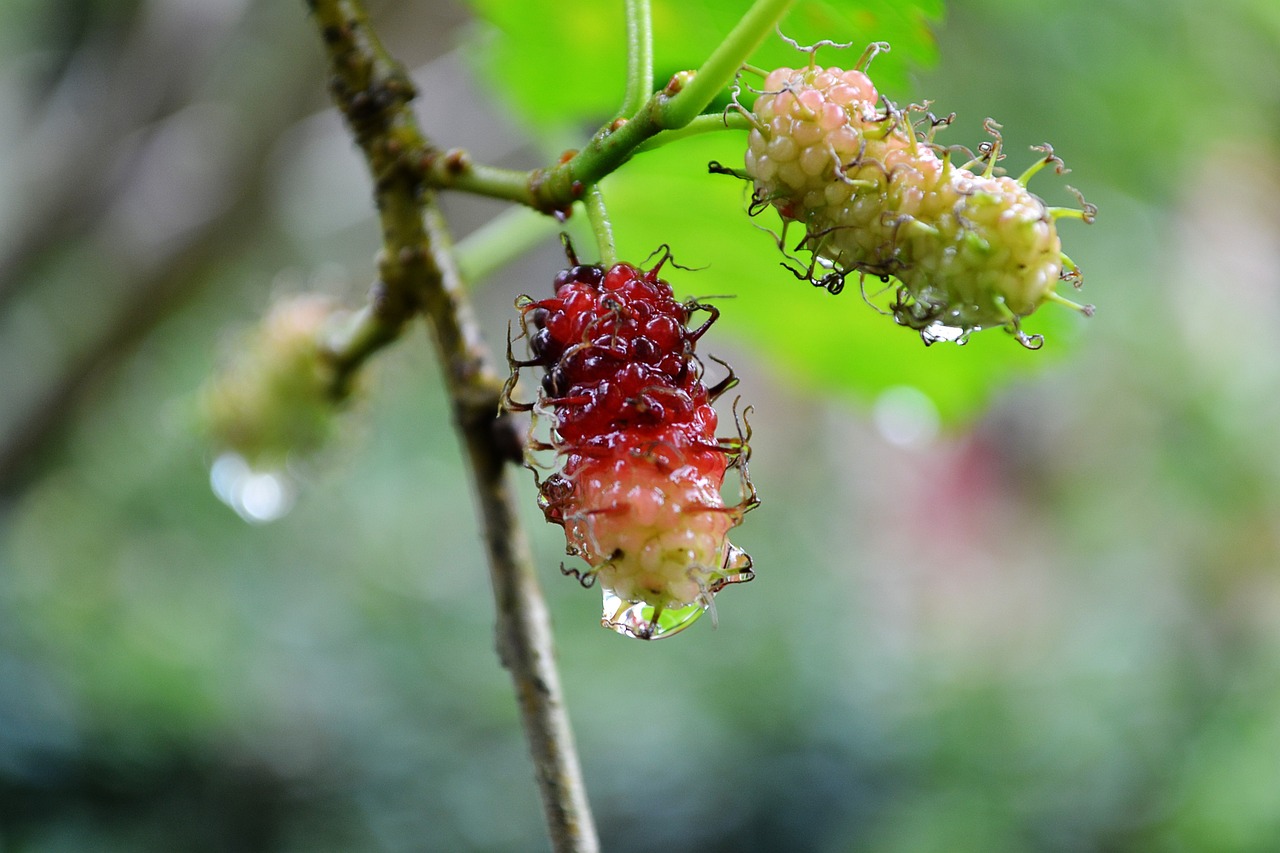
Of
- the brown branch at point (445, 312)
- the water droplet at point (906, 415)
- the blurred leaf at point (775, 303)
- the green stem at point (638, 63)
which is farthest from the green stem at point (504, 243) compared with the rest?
the water droplet at point (906, 415)

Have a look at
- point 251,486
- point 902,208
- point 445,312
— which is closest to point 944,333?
point 902,208

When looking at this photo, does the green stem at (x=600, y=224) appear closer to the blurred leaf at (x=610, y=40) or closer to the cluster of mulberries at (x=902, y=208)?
the cluster of mulberries at (x=902, y=208)

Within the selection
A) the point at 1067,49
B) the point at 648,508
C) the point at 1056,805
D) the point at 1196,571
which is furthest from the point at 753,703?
the point at 648,508

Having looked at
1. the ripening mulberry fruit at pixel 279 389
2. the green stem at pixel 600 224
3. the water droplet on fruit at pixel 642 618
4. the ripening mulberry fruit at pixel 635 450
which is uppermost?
the ripening mulberry fruit at pixel 279 389

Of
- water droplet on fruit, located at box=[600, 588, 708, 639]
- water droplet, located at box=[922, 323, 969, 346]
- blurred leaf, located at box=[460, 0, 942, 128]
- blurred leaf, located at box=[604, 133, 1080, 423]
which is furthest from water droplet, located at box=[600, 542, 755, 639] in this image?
blurred leaf, located at box=[604, 133, 1080, 423]

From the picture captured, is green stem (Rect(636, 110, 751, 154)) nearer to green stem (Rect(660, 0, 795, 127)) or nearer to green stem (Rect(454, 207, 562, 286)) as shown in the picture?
green stem (Rect(660, 0, 795, 127))

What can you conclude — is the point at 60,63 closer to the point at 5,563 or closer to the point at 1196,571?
the point at 5,563
